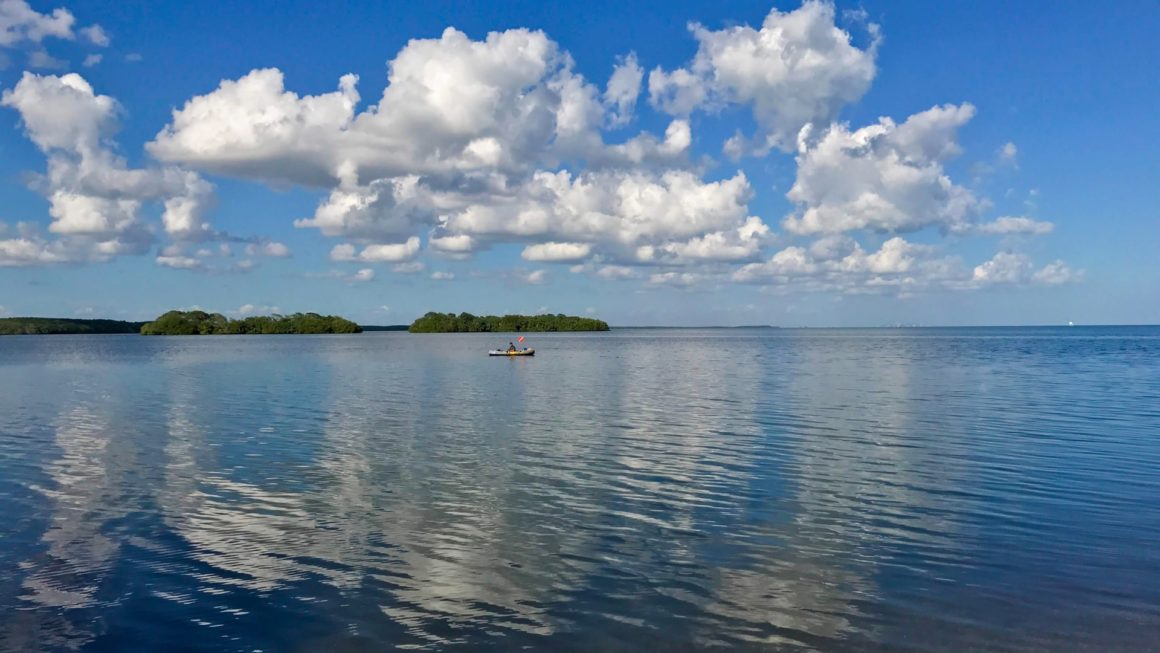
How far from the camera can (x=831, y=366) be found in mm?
71875

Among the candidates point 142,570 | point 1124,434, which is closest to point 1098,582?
point 142,570

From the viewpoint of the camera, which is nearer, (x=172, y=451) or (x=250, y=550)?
(x=250, y=550)

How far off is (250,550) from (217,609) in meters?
3.19

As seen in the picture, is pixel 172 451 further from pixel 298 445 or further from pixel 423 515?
pixel 423 515

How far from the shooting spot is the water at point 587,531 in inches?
453

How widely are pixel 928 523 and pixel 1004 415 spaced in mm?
20802

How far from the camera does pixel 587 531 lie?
53.9 ft

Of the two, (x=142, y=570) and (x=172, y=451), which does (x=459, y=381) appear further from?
(x=142, y=570)

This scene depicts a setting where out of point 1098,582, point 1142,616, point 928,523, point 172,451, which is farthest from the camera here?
point 172,451

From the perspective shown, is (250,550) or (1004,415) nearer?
(250,550)

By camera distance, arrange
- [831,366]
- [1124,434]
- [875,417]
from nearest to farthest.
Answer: [1124,434], [875,417], [831,366]

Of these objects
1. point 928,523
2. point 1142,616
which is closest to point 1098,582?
point 1142,616

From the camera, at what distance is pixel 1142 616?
459 inches

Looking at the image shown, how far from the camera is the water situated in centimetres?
1150
